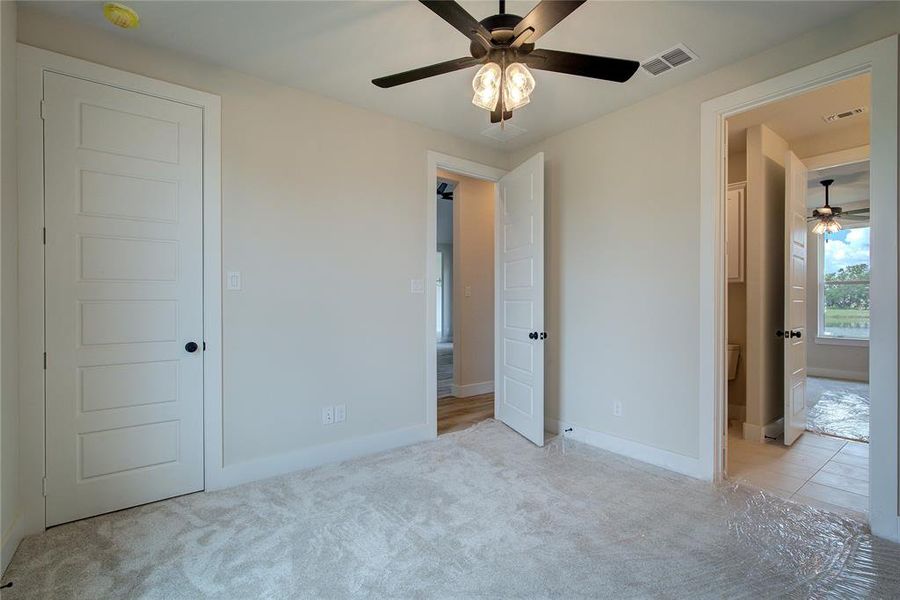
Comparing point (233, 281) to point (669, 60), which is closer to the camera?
point (669, 60)

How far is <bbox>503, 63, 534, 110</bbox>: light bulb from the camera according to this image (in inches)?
64.3

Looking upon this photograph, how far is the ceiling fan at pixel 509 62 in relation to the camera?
1468 millimetres

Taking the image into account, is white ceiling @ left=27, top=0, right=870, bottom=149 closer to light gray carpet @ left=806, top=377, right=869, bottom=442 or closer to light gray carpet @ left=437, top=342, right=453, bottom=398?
light gray carpet @ left=806, top=377, right=869, bottom=442

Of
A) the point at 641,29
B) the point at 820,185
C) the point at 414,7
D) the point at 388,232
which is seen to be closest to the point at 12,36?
the point at 414,7

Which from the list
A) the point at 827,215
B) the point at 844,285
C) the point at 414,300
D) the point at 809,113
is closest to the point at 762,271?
the point at 809,113

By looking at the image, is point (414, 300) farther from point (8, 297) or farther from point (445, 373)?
point (445, 373)

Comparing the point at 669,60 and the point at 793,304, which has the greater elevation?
the point at 669,60

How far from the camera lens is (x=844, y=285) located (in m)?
6.09

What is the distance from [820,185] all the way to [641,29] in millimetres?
4545

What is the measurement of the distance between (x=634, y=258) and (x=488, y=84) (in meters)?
1.86

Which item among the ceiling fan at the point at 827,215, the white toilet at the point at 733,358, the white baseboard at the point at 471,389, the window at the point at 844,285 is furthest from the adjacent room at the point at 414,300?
the window at the point at 844,285

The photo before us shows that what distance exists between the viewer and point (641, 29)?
2078 millimetres

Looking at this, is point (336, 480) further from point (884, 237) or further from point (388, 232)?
point (884, 237)

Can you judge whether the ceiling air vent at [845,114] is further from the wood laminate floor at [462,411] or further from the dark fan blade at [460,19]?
the wood laminate floor at [462,411]
